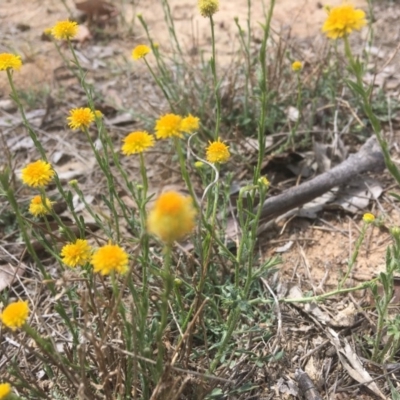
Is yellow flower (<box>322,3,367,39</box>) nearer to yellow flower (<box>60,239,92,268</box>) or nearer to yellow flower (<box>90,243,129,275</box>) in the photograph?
yellow flower (<box>90,243,129,275</box>)

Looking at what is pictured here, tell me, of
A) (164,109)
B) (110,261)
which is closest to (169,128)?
(110,261)

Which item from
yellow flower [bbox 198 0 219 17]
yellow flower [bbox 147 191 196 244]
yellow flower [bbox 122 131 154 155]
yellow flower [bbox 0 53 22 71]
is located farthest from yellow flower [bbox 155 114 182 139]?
yellow flower [bbox 0 53 22 71]

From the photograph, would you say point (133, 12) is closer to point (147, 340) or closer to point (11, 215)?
point (11, 215)

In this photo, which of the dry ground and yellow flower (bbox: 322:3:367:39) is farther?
the dry ground

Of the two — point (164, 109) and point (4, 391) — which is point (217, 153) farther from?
point (164, 109)

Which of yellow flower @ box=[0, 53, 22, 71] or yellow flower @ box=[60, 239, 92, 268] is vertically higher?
yellow flower @ box=[0, 53, 22, 71]

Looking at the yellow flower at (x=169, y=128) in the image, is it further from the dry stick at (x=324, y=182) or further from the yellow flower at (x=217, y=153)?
the dry stick at (x=324, y=182)

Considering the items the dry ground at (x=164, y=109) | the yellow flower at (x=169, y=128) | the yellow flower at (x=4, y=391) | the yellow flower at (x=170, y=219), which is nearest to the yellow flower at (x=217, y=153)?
the dry ground at (x=164, y=109)
